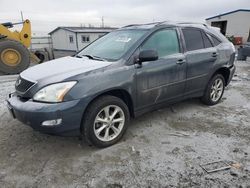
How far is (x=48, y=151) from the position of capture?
3293mm

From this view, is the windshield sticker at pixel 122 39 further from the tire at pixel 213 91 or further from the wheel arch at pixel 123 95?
the tire at pixel 213 91

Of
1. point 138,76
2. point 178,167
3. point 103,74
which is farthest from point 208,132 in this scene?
point 103,74

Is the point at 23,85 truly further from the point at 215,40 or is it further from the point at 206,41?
the point at 215,40

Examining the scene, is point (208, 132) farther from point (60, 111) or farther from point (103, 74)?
point (60, 111)

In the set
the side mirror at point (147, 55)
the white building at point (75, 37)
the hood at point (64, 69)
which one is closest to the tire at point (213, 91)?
the side mirror at point (147, 55)

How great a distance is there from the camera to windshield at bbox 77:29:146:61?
3.59 m

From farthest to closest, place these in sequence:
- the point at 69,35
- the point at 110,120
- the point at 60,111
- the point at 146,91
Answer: the point at 69,35, the point at 146,91, the point at 110,120, the point at 60,111

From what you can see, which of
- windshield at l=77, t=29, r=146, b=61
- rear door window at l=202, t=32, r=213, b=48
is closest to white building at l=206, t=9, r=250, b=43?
rear door window at l=202, t=32, r=213, b=48

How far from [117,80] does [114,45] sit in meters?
0.92

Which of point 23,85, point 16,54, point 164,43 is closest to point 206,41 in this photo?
point 164,43

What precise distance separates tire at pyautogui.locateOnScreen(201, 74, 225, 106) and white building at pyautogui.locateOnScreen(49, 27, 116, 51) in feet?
77.1

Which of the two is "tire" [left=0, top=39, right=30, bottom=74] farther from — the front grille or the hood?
the front grille

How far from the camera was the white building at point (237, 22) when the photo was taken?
2627 centimetres

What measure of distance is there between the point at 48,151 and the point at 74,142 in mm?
404
